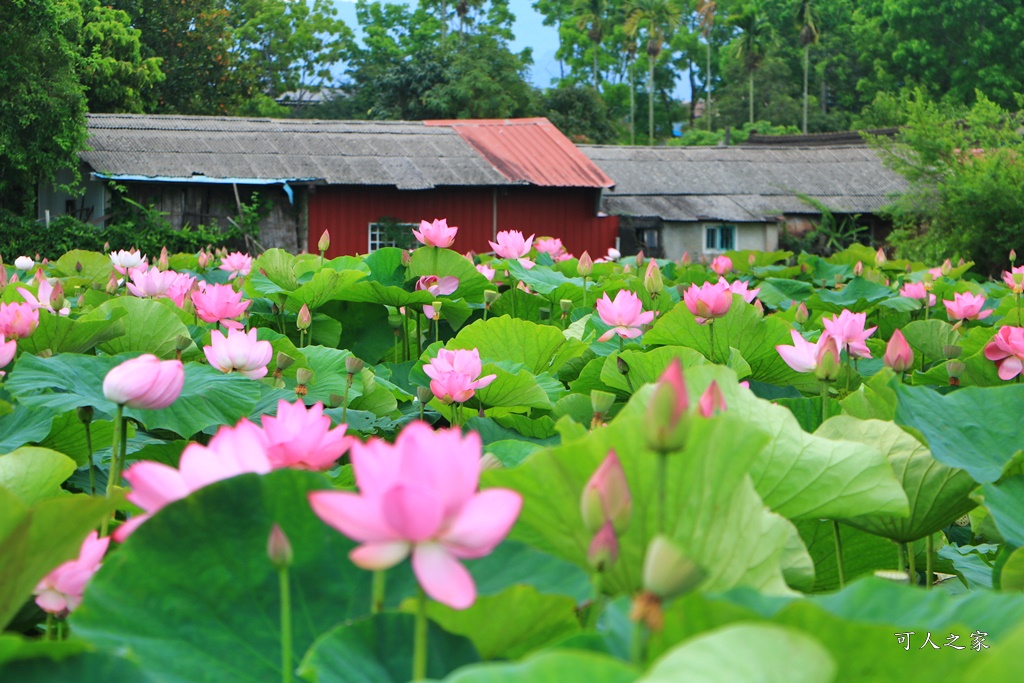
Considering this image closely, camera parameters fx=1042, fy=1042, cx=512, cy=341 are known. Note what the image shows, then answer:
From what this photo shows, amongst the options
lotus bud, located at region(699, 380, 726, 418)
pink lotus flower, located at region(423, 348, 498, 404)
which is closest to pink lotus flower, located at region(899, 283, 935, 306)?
pink lotus flower, located at region(423, 348, 498, 404)

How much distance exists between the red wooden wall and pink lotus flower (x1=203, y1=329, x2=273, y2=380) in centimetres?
1418

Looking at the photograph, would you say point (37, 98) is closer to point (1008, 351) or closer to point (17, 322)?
point (17, 322)

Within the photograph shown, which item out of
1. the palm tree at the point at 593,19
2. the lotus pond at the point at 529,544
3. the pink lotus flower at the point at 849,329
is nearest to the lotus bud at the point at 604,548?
the lotus pond at the point at 529,544

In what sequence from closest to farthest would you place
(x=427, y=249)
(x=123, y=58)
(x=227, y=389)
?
(x=227, y=389) → (x=427, y=249) → (x=123, y=58)

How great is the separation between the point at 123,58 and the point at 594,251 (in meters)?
9.57

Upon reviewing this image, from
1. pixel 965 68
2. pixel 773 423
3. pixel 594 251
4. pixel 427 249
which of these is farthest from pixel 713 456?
pixel 965 68

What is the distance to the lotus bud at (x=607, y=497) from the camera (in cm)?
54

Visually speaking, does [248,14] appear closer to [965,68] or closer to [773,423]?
[965,68]

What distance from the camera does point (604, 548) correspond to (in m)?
0.54

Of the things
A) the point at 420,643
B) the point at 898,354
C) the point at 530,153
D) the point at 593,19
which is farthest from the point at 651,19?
the point at 420,643

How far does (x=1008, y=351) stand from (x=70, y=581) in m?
1.37

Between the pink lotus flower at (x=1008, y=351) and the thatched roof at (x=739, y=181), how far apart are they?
57.5 feet

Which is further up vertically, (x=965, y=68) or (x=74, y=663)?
(x=965, y=68)

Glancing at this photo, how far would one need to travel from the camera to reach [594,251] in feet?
59.2
